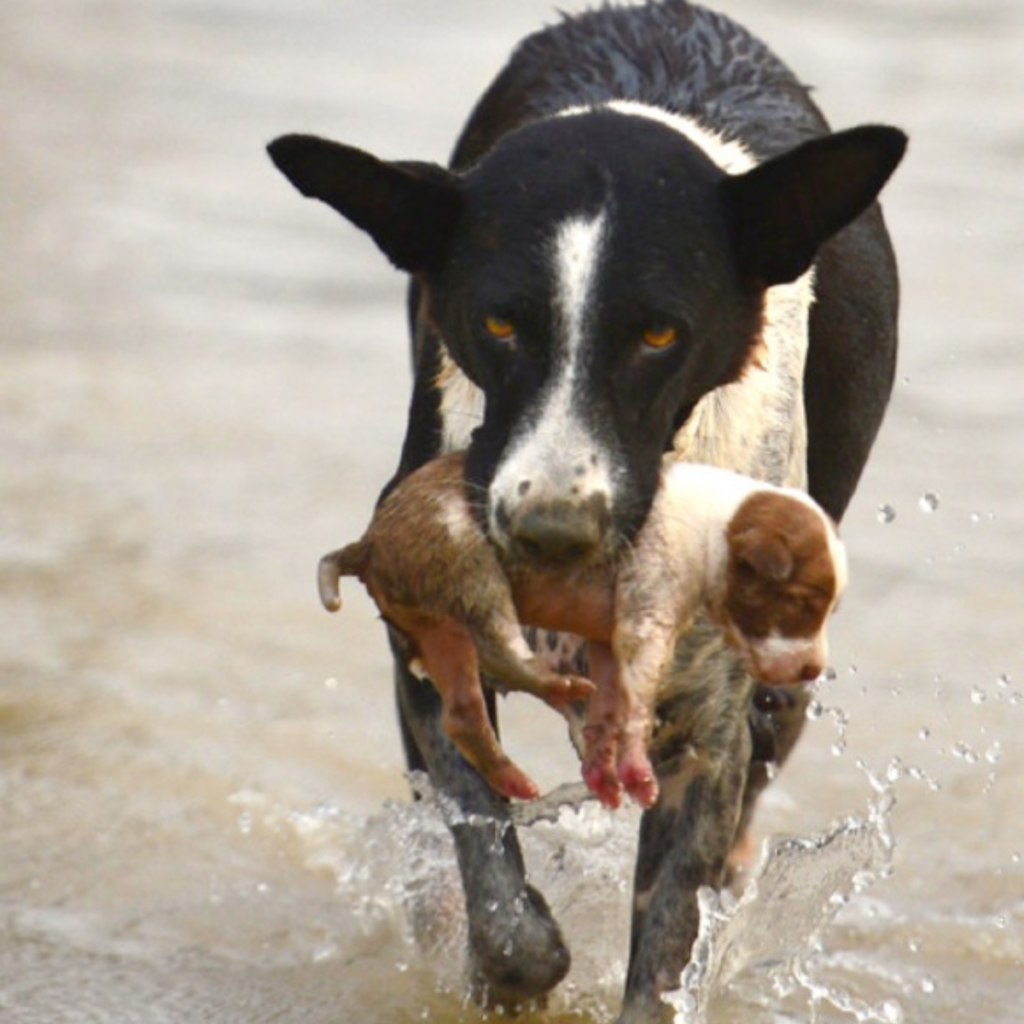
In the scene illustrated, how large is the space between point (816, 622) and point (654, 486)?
333 millimetres

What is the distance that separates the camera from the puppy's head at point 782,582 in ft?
13.2

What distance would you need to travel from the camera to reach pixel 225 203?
11328 mm

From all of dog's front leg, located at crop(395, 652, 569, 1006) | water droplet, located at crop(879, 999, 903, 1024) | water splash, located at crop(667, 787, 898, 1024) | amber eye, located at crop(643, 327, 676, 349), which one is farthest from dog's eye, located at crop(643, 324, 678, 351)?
water droplet, located at crop(879, 999, 903, 1024)

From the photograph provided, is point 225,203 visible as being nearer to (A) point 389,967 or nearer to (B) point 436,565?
(A) point 389,967

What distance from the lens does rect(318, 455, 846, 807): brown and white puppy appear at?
4.06 m

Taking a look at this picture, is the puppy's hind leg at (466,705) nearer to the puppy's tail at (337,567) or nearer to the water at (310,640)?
the puppy's tail at (337,567)

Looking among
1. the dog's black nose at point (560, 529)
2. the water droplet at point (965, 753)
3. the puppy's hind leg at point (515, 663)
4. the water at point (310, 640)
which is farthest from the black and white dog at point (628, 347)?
the water droplet at point (965, 753)

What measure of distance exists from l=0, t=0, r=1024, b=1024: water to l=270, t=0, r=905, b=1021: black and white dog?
0.23 metres

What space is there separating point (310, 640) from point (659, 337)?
2.95 metres

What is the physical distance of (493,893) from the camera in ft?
15.8

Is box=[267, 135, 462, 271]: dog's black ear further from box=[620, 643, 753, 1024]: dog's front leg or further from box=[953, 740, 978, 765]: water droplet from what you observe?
box=[953, 740, 978, 765]: water droplet

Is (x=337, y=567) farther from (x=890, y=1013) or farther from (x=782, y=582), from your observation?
(x=890, y=1013)

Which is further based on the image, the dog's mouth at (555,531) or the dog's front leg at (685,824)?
the dog's front leg at (685,824)

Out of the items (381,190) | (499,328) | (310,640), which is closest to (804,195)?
(499,328)
